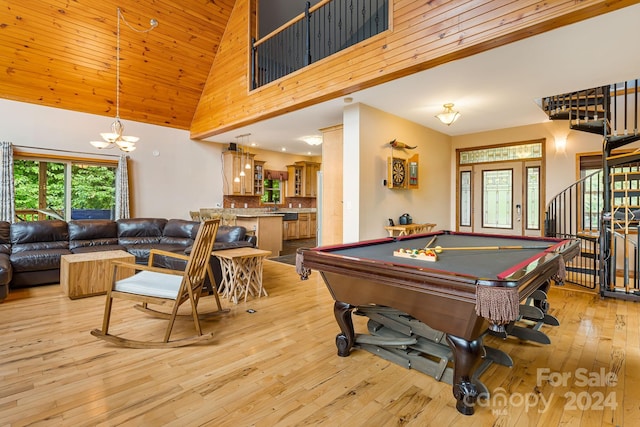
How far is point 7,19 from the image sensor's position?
4.61 meters

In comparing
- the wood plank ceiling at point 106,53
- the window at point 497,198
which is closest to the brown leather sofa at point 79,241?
the wood plank ceiling at point 106,53

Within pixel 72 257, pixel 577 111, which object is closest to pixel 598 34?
pixel 577 111

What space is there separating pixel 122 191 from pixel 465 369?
6.88 m

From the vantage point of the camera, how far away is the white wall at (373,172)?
472 cm

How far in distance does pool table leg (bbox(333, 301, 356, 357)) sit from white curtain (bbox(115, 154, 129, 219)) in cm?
585

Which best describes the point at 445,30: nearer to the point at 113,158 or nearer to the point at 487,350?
the point at 487,350

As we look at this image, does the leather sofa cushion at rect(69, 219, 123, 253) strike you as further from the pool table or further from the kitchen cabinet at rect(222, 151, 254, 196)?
the pool table

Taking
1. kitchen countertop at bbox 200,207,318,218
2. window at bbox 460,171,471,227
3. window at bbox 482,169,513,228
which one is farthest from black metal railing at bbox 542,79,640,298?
kitchen countertop at bbox 200,207,318,218

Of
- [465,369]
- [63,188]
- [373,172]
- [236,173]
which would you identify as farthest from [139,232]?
[465,369]

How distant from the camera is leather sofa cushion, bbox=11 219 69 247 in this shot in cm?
477

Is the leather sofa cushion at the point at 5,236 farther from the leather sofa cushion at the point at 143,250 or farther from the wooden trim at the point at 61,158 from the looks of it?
the leather sofa cushion at the point at 143,250

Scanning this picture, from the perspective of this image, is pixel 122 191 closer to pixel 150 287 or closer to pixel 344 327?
pixel 150 287

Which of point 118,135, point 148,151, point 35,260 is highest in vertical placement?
point 148,151

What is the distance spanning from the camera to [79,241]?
5.22 meters
